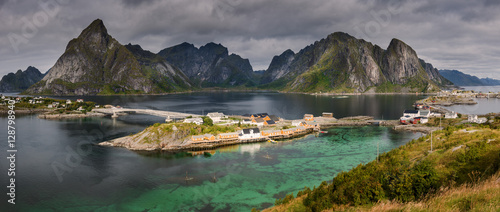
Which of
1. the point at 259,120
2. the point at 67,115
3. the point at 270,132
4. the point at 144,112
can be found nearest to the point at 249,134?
the point at 270,132

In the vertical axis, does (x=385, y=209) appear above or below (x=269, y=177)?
above

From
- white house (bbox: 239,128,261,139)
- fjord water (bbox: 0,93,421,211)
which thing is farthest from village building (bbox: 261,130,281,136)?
fjord water (bbox: 0,93,421,211)

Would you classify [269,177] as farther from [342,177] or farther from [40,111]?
[40,111]

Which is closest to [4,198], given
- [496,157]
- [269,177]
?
[269,177]

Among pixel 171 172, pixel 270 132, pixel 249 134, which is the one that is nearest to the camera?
pixel 171 172

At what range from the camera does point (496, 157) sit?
904 inches

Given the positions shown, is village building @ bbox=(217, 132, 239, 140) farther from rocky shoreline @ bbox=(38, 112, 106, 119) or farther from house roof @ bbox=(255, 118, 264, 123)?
rocky shoreline @ bbox=(38, 112, 106, 119)

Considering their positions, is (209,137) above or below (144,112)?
below

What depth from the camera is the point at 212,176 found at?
5084 centimetres

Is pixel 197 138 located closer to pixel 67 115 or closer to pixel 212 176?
pixel 212 176

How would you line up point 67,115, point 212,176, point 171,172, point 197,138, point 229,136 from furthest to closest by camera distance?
1. point 67,115
2. point 229,136
3. point 197,138
4. point 171,172
5. point 212,176

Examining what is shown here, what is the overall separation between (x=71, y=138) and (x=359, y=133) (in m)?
95.9

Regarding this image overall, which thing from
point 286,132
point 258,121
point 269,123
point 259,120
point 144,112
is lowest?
point 286,132

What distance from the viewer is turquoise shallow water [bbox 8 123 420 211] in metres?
40.2
